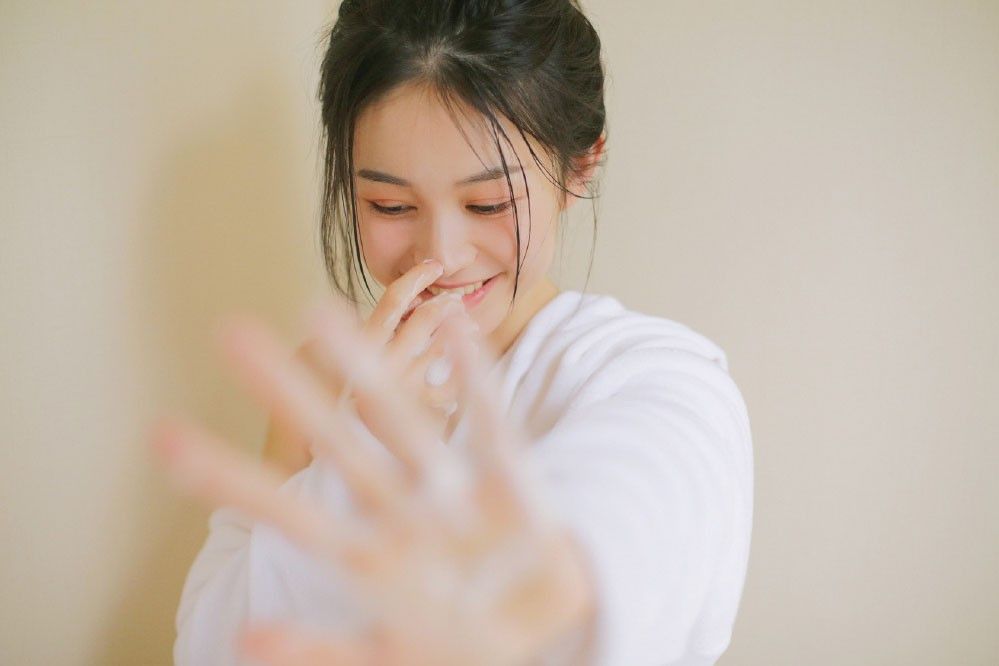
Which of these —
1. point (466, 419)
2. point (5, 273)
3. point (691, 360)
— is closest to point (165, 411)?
point (5, 273)

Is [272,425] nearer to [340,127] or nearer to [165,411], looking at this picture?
[165,411]

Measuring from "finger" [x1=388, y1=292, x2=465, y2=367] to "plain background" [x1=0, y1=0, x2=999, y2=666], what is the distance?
34 centimetres

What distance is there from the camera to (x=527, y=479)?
264mm

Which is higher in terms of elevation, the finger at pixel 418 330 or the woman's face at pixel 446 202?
the woman's face at pixel 446 202

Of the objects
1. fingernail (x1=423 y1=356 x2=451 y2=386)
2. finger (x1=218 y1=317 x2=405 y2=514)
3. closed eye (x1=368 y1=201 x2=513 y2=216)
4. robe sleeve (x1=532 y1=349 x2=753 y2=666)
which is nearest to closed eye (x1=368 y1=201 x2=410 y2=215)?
closed eye (x1=368 y1=201 x2=513 y2=216)

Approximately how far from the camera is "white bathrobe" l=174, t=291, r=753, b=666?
0.31 meters

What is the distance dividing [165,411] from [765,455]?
27.6 inches

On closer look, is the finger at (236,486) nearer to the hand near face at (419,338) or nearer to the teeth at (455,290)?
the hand near face at (419,338)

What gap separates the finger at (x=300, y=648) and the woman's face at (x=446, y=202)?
1.29 feet

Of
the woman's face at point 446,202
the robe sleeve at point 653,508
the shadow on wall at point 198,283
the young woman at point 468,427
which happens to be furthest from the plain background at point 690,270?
the robe sleeve at point 653,508

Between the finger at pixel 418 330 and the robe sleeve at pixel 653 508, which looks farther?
the finger at pixel 418 330

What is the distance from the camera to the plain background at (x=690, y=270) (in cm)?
67

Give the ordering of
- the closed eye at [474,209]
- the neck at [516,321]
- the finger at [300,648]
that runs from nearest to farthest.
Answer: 1. the finger at [300,648]
2. the closed eye at [474,209]
3. the neck at [516,321]

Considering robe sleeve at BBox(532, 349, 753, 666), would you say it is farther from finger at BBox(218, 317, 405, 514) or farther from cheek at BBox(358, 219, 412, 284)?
cheek at BBox(358, 219, 412, 284)
